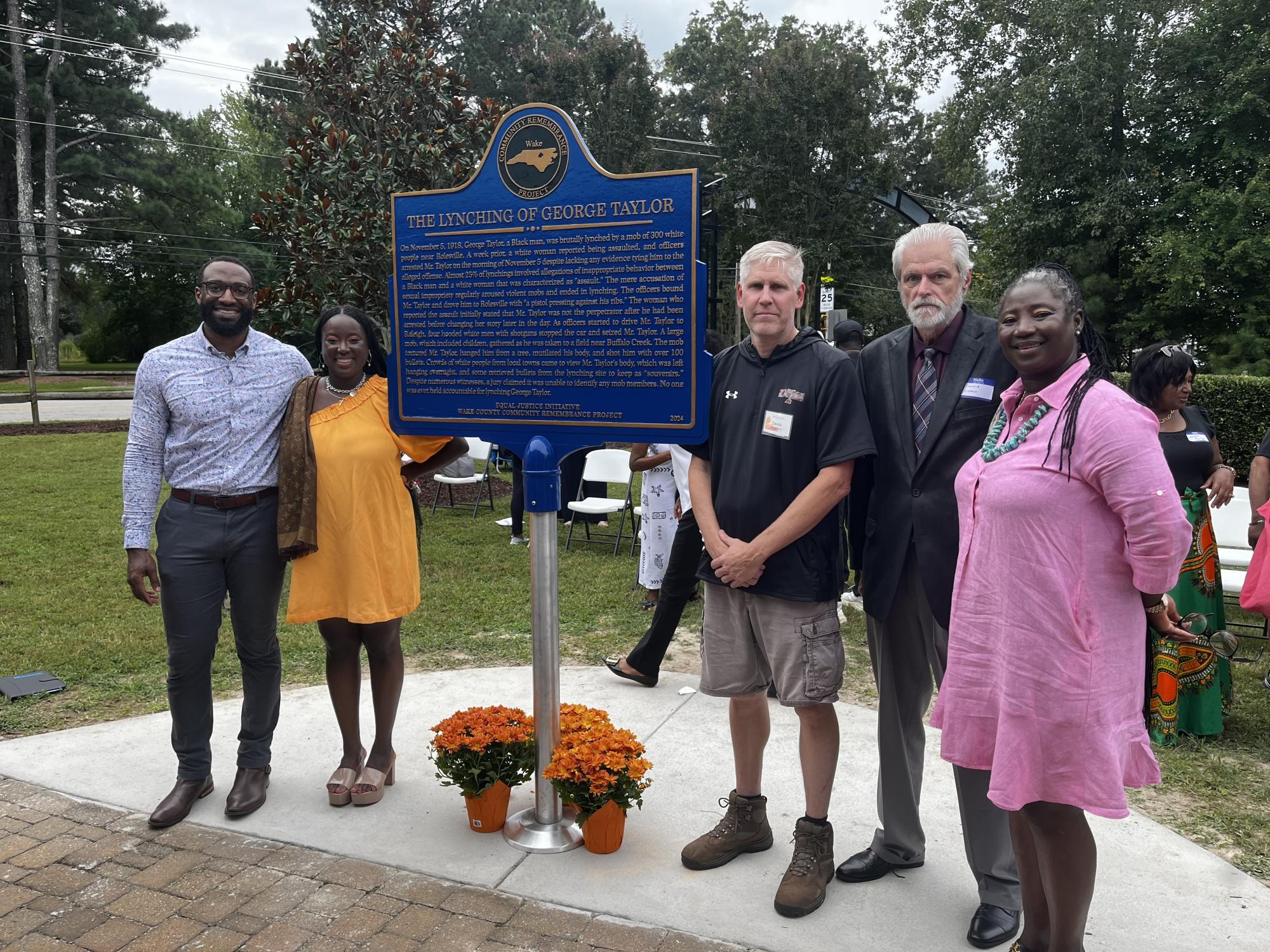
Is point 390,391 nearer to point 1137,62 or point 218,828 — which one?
point 218,828

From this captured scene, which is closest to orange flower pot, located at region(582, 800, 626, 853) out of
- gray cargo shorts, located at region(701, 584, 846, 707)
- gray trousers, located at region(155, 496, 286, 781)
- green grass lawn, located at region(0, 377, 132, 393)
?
gray cargo shorts, located at region(701, 584, 846, 707)

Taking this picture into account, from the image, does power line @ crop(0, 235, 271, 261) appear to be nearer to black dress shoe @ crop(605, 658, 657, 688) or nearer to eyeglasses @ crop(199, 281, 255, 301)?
black dress shoe @ crop(605, 658, 657, 688)

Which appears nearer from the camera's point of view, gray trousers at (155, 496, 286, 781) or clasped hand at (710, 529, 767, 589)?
clasped hand at (710, 529, 767, 589)

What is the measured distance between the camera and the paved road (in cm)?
2086

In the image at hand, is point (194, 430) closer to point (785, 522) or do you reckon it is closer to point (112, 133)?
point (785, 522)

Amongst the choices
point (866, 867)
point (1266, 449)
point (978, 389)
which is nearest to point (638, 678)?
point (866, 867)

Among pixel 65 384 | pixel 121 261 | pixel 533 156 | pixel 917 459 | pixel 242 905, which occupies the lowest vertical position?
pixel 242 905

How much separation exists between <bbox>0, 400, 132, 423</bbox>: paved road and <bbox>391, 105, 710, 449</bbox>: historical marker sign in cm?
1777

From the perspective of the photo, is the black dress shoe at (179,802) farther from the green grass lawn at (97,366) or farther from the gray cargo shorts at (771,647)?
the green grass lawn at (97,366)

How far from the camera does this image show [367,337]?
12.3ft

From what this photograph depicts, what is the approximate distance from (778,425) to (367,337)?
1.70 metres

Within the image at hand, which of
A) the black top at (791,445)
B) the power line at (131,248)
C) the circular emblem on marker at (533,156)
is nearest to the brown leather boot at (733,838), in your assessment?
the black top at (791,445)

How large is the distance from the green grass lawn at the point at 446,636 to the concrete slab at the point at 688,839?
1.22 ft

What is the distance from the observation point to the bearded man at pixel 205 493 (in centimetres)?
358
